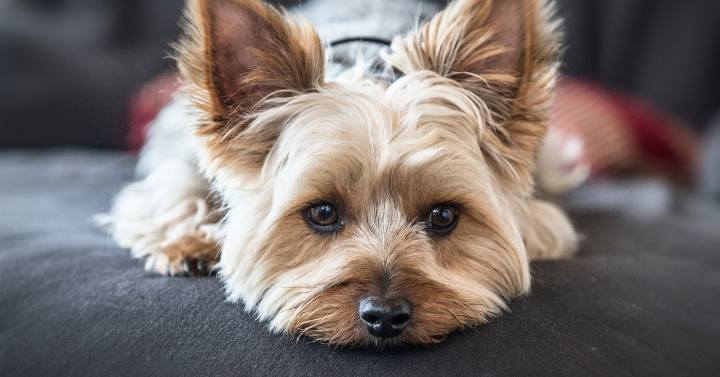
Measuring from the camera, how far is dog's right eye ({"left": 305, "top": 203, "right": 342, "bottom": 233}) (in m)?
1.68

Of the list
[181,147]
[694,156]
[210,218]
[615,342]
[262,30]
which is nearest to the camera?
[615,342]

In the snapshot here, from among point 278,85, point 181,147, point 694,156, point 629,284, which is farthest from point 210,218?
point 694,156

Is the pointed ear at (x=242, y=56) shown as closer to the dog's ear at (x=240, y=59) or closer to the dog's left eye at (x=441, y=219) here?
the dog's ear at (x=240, y=59)

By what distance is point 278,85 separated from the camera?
1729 millimetres

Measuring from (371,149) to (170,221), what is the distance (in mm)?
717

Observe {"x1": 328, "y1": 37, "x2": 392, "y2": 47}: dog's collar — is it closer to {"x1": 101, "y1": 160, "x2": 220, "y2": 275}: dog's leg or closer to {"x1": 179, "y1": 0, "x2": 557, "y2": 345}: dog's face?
{"x1": 179, "y1": 0, "x2": 557, "y2": 345}: dog's face

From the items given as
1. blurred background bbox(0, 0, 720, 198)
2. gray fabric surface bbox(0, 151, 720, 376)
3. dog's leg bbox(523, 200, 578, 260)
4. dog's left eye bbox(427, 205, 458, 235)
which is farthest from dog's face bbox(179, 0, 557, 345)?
blurred background bbox(0, 0, 720, 198)

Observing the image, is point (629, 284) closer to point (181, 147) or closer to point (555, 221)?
point (555, 221)

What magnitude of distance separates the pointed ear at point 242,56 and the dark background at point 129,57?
192 cm

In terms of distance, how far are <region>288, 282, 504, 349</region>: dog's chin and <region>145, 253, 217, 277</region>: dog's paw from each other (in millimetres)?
452

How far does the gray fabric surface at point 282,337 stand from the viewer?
1412mm

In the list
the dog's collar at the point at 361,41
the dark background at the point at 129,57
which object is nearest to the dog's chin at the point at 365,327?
the dog's collar at the point at 361,41

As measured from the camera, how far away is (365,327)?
1.43 meters

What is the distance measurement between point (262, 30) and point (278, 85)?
0.13 metres
